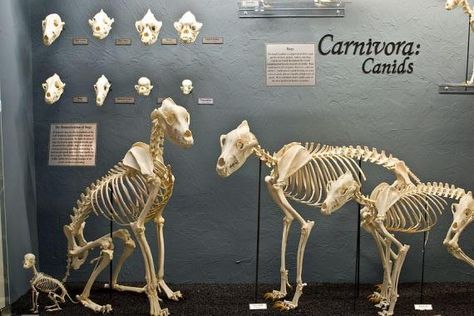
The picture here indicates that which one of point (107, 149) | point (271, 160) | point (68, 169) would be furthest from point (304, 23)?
point (68, 169)

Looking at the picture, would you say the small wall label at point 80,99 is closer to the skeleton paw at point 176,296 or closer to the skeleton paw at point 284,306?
the skeleton paw at point 176,296

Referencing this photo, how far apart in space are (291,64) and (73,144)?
209cm

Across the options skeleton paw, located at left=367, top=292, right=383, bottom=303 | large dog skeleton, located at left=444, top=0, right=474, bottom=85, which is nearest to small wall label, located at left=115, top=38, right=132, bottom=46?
large dog skeleton, located at left=444, top=0, right=474, bottom=85

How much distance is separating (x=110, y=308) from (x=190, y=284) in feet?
3.34

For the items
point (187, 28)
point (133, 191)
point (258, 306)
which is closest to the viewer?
point (133, 191)

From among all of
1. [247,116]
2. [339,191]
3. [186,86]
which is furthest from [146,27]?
[339,191]

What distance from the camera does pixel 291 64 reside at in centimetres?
545

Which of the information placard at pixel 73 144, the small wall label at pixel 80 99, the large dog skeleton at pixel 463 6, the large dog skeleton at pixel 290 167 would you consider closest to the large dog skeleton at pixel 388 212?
the large dog skeleton at pixel 290 167

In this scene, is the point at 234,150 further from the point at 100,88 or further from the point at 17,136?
the point at 17,136

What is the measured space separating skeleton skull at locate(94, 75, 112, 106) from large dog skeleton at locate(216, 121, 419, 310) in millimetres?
1231

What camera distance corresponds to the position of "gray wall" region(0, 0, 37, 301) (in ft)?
16.4

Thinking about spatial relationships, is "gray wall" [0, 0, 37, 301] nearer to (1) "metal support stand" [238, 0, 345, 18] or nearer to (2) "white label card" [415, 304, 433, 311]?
(1) "metal support stand" [238, 0, 345, 18]

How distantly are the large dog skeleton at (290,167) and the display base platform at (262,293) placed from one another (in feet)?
0.98

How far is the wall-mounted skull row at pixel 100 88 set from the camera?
516cm
